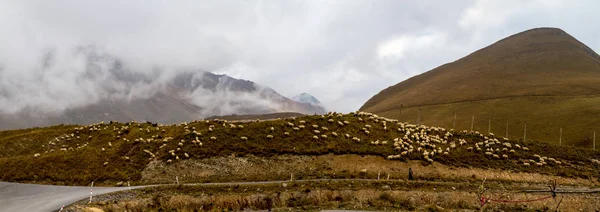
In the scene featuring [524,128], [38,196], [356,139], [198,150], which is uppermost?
[524,128]

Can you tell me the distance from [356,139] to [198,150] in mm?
25391

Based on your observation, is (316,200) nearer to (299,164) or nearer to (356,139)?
(299,164)

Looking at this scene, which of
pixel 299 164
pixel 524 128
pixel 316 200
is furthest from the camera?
pixel 524 128

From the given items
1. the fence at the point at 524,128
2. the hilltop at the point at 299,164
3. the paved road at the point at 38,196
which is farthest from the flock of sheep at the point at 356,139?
the fence at the point at 524,128

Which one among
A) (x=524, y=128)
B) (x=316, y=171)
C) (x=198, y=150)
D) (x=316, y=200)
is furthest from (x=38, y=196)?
(x=524, y=128)

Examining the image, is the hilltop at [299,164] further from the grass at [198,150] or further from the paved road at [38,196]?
the paved road at [38,196]

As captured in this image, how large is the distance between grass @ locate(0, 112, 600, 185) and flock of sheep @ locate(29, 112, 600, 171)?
0.76 feet

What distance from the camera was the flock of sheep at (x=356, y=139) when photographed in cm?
5869

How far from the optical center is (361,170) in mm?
52625

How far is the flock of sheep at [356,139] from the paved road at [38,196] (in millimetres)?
9392

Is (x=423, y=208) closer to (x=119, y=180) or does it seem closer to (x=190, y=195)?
(x=190, y=195)

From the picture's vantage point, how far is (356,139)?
2468 inches

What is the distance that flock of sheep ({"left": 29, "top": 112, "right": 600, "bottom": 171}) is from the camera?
58.7 metres

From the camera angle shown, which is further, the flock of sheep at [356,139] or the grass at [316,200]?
the flock of sheep at [356,139]
